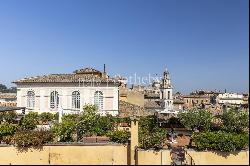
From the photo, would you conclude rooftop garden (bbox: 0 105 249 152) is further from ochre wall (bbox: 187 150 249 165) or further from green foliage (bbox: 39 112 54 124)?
green foliage (bbox: 39 112 54 124)

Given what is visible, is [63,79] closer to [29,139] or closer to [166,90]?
[29,139]

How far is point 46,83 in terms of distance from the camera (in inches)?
1649

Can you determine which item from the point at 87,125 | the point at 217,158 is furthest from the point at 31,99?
the point at 217,158

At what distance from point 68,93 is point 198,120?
56.1 feet

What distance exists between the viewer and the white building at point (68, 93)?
136 ft

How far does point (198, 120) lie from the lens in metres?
30.7

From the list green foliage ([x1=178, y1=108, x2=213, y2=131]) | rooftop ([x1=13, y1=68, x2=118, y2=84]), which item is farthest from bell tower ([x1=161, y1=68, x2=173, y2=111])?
green foliage ([x1=178, y1=108, x2=213, y2=131])

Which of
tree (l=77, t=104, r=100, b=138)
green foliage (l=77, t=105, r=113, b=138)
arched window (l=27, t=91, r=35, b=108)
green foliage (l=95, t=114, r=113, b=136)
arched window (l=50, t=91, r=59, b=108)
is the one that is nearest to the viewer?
tree (l=77, t=104, r=100, b=138)

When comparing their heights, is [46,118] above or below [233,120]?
below

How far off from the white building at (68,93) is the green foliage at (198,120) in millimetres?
11684

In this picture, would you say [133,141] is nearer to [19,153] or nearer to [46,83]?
[19,153]

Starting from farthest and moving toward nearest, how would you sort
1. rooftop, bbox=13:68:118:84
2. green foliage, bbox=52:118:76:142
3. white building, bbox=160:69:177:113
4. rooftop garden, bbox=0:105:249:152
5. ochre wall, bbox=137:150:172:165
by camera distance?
white building, bbox=160:69:177:113, rooftop, bbox=13:68:118:84, green foliage, bbox=52:118:76:142, rooftop garden, bbox=0:105:249:152, ochre wall, bbox=137:150:172:165

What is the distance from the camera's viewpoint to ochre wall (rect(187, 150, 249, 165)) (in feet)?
57.7

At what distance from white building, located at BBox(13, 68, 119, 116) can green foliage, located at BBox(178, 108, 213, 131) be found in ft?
38.3
